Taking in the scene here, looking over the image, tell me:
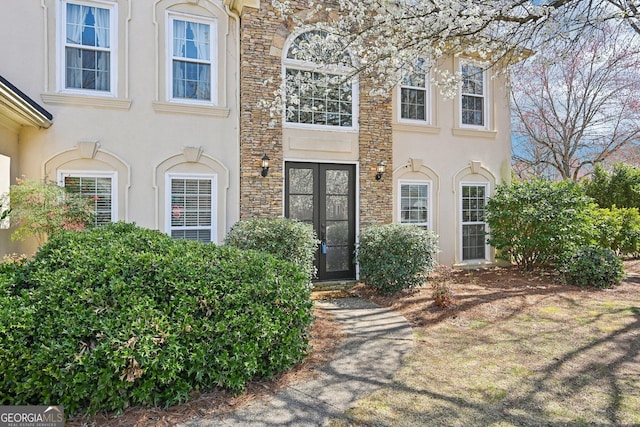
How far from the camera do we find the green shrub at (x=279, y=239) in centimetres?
691

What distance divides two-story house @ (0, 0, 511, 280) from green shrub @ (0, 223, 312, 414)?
12.2 feet

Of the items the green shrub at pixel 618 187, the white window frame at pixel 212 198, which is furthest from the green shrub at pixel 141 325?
the green shrub at pixel 618 187

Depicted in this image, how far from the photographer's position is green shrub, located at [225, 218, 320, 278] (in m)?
6.91

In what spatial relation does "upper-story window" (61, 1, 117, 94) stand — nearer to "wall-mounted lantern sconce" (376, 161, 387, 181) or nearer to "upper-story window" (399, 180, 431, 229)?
"wall-mounted lantern sconce" (376, 161, 387, 181)

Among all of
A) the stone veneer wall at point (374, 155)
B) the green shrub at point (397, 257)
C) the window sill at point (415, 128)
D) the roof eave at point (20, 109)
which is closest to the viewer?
→ the roof eave at point (20, 109)

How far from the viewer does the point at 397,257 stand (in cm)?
749

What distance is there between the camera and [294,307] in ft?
13.0

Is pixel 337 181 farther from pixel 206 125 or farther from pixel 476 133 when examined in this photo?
pixel 476 133

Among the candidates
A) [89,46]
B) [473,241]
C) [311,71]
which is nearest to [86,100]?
[89,46]

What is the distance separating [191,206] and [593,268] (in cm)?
793

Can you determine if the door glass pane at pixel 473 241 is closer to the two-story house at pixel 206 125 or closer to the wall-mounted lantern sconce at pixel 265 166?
the two-story house at pixel 206 125

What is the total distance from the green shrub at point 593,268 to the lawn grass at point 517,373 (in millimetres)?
1763

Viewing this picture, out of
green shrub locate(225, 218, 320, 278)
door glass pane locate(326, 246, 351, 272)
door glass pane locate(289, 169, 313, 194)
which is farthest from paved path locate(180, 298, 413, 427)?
door glass pane locate(289, 169, 313, 194)

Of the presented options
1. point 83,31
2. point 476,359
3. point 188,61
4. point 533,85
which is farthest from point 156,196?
point 533,85
